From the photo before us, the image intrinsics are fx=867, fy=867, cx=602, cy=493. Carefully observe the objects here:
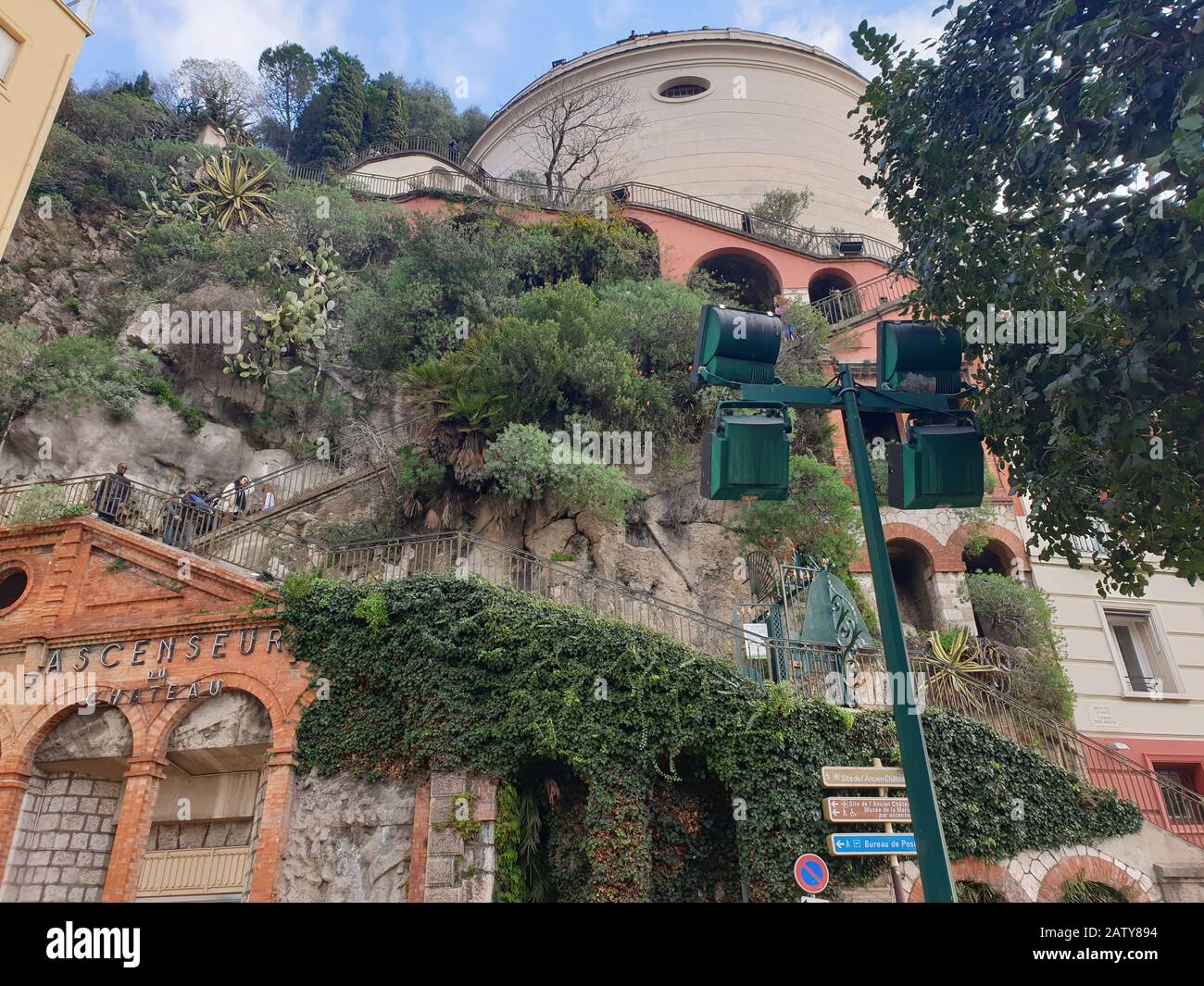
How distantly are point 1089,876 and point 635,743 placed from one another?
6310 millimetres

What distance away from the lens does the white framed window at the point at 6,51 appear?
1485cm

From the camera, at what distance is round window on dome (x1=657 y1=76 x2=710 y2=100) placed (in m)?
31.9

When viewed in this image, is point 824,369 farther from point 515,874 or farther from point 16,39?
point 16,39

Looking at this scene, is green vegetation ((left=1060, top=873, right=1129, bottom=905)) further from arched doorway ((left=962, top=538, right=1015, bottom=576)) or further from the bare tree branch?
the bare tree branch

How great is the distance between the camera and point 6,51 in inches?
589

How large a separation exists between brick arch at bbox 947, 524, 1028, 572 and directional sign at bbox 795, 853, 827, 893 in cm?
935

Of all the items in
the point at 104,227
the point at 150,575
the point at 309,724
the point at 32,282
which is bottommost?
the point at 309,724

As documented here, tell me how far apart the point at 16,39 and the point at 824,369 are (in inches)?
675

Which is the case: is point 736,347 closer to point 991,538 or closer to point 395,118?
point 991,538

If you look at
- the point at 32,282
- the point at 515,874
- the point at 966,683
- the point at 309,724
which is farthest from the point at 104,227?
the point at 966,683

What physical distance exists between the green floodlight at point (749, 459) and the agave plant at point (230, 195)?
887 inches

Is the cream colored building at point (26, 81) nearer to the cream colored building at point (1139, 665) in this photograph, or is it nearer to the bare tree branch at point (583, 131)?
the bare tree branch at point (583, 131)

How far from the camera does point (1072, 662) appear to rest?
15.4m

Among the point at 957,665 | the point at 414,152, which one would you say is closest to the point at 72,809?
the point at 957,665
